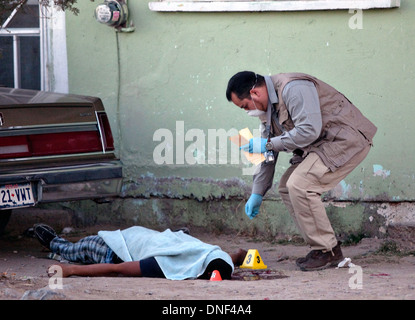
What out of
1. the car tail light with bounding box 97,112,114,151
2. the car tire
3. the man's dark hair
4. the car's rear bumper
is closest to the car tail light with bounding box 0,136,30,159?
the car's rear bumper

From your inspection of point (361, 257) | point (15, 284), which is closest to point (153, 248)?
point (15, 284)

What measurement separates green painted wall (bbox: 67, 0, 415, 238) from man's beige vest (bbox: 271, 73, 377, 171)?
47.4 inches

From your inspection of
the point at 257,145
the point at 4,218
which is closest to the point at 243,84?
the point at 257,145

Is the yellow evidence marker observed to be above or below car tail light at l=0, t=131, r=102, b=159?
below

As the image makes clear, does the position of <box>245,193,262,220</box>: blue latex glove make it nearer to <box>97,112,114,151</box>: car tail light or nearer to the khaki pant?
the khaki pant

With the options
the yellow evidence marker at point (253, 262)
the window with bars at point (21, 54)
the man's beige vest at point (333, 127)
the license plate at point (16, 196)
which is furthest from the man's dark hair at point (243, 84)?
the window with bars at point (21, 54)

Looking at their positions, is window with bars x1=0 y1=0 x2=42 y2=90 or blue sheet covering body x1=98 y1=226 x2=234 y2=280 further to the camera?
window with bars x1=0 y1=0 x2=42 y2=90

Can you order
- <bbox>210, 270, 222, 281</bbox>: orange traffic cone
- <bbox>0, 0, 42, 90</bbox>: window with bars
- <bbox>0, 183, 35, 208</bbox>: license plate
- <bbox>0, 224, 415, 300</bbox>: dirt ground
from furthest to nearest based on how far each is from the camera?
<bbox>0, 0, 42, 90</bbox>: window with bars
<bbox>0, 183, 35, 208</bbox>: license plate
<bbox>210, 270, 222, 281</bbox>: orange traffic cone
<bbox>0, 224, 415, 300</bbox>: dirt ground

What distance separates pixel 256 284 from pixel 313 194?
2.69ft

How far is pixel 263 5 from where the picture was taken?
21.4 ft

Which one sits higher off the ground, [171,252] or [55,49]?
Result: [55,49]

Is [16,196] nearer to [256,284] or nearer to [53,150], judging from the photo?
[53,150]

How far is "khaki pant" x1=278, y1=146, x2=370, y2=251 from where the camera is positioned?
5.12 metres

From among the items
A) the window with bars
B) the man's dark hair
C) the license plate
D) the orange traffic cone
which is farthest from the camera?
the window with bars
